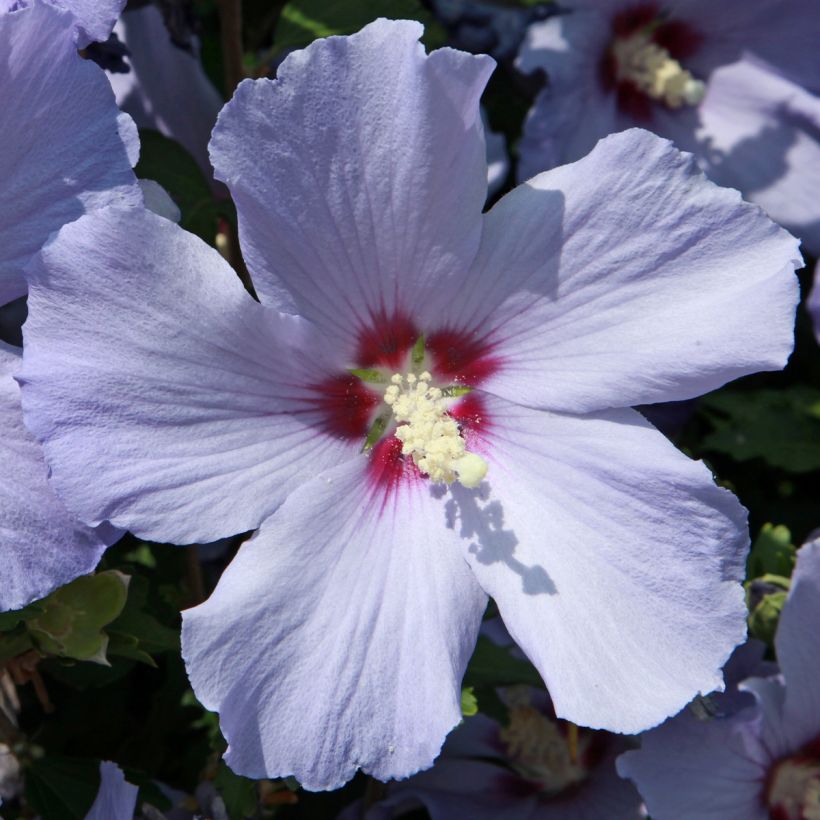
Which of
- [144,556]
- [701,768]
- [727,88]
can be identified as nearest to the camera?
[701,768]

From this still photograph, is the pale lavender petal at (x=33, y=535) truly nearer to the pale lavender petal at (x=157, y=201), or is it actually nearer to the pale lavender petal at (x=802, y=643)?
the pale lavender petal at (x=157, y=201)

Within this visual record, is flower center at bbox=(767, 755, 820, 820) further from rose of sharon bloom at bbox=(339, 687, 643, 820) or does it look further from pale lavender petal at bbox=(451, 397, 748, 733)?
pale lavender petal at bbox=(451, 397, 748, 733)

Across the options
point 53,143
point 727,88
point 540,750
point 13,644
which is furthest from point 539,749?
point 53,143

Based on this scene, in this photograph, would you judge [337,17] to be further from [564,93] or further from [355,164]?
[355,164]

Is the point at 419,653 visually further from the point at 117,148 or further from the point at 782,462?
the point at 782,462

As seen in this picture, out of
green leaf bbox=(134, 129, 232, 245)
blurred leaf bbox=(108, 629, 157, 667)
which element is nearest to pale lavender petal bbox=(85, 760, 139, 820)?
blurred leaf bbox=(108, 629, 157, 667)

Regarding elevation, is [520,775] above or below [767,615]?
below

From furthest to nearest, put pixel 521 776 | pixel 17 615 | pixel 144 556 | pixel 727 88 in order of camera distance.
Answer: pixel 727 88 → pixel 521 776 → pixel 144 556 → pixel 17 615

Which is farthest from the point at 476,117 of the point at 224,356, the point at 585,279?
the point at 224,356
